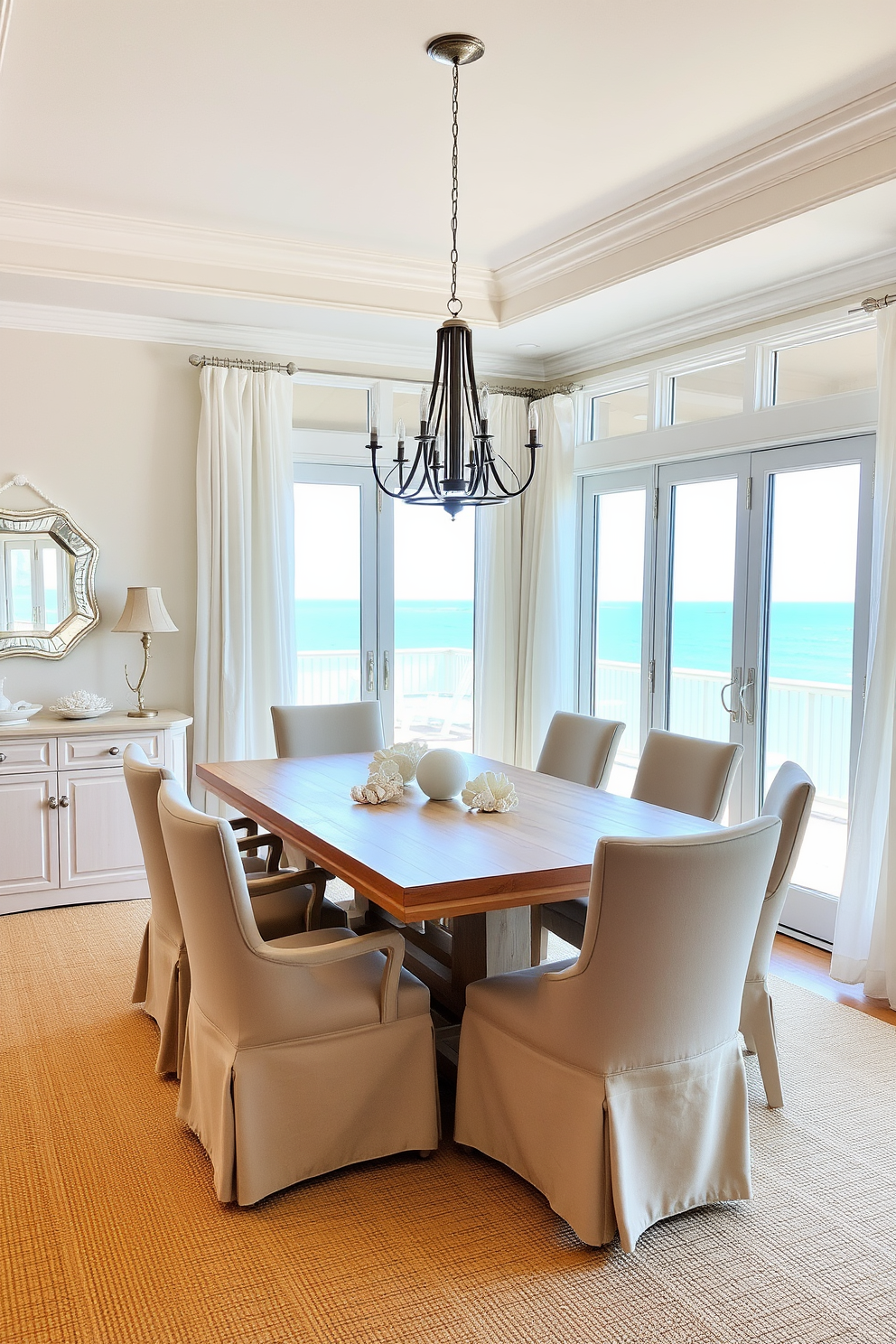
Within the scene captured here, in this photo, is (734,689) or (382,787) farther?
(734,689)

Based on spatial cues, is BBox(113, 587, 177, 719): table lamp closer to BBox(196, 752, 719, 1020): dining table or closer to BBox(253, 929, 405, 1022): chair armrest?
BBox(196, 752, 719, 1020): dining table

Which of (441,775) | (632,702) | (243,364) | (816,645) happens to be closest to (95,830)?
(441,775)

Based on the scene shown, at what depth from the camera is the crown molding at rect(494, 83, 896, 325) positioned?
3.31m

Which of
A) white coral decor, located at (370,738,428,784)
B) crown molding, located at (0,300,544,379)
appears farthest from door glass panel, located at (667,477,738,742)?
white coral decor, located at (370,738,428,784)

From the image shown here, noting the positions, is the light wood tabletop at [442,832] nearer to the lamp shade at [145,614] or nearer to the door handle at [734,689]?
the lamp shade at [145,614]

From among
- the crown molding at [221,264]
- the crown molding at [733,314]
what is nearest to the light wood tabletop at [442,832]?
the crown molding at [221,264]

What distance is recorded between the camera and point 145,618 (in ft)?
16.0

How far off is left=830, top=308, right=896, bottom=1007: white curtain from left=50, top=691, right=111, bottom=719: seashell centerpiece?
3382 millimetres

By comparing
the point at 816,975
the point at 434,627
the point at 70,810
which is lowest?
the point at 816,975

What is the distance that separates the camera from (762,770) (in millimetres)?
4680

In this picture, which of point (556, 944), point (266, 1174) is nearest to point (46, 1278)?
point (266, 1174)

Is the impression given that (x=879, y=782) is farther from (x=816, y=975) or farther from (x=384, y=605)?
(x=384, y=605)

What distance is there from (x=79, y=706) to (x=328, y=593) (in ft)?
5.02

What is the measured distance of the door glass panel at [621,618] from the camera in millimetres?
5609
